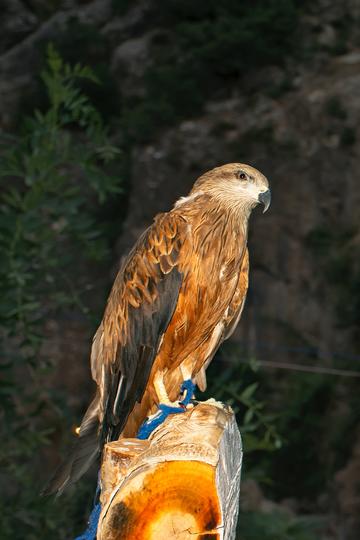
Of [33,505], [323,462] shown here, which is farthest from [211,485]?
[323,462]

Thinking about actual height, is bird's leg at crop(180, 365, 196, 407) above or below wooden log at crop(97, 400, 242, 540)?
below

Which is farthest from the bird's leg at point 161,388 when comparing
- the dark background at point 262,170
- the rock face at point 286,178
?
the rock face at point 286,178

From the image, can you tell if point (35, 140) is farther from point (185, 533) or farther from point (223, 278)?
point (185, 533)

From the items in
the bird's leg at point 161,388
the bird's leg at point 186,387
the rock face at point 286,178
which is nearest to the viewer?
the bird's leg at point 186,387

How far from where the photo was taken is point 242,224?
3.80 meters

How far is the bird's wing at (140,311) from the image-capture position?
367cm

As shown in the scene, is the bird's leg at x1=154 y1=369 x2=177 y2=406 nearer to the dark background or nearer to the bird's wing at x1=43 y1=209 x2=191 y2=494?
the bird's wing at x1=43 y1=209 x2=191 y2=494

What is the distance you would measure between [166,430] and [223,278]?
133 cm

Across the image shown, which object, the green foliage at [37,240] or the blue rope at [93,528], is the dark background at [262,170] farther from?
the blue rope at [93,528]

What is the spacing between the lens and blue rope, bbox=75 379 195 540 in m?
2.43

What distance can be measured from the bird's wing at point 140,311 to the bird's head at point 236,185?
169 millimetres

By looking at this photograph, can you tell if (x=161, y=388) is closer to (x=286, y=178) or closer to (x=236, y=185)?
(x=236, y=185)

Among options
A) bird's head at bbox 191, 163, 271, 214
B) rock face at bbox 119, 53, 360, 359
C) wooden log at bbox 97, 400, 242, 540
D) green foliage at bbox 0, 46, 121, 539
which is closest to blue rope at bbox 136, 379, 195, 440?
wooden log at bbox 97, 400, 242, 540

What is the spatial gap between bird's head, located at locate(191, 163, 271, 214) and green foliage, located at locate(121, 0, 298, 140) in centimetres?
1587
